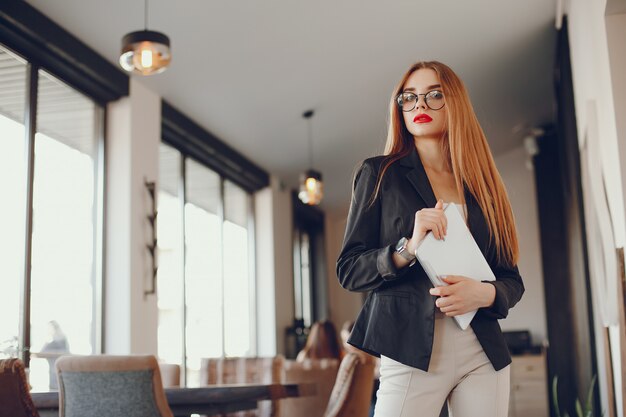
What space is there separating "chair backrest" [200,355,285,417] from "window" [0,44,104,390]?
742mm

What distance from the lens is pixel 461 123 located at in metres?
1.45

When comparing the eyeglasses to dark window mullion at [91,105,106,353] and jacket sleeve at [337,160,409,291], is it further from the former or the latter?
dark window mullion at [91,105,106,353]

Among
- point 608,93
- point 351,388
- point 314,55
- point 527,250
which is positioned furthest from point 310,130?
point 351,388

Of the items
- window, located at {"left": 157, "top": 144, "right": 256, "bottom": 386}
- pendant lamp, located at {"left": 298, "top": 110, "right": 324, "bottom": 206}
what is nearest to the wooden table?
window, located at {"left": 157, "top": 144, "right": 256, "bottom": 386}

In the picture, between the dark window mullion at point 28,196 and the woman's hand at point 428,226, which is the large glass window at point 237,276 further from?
the woman's hand at point 428,226

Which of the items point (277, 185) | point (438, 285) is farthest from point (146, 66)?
point (277, 185)

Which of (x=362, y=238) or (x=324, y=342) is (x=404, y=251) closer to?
(x=362, y=238)

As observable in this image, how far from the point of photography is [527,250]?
9.80 m

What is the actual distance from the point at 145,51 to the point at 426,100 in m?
2.57

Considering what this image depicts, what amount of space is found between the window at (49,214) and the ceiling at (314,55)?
441mm

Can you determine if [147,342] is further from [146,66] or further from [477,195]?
[477,195]

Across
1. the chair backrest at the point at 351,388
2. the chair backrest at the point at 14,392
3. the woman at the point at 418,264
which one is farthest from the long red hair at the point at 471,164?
the chair backrest at the point at 351,388

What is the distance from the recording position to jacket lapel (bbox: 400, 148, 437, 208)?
4.65ft

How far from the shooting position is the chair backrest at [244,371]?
3.57 metres
